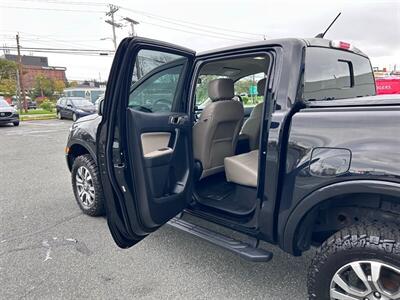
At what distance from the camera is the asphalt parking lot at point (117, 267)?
2.32 m

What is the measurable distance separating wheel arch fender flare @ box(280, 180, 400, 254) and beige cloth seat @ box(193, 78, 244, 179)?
1.21 meters

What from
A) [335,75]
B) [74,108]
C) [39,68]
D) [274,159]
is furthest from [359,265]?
[39,68]

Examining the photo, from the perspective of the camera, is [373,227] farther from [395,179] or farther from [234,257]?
[234,257]

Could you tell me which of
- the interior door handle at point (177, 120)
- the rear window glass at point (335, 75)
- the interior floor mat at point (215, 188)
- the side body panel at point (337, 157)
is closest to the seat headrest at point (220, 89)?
the interior door handle at point (177, 120)

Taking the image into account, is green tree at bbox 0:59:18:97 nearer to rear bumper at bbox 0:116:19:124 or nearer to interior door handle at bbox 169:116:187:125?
rear bumper at bbox 0:116:19:124

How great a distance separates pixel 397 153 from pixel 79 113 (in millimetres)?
18441

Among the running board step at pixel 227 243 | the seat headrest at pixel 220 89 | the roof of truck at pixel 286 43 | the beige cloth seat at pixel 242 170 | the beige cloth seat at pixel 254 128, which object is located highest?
the roof of truck at pixel 286 43

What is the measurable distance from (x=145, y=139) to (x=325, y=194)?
4.64ft

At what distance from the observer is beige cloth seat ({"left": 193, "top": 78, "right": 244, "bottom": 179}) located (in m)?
2.89

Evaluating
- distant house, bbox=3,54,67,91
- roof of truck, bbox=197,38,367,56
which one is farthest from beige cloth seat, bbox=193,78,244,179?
distant house, bbox=3,54,67,91

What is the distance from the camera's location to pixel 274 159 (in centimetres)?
199

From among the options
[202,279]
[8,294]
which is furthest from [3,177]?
[202,279]

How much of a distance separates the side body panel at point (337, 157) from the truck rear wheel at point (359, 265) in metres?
0.25

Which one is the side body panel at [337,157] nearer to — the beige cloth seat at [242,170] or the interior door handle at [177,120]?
the beige cloth seat at [242,170]
